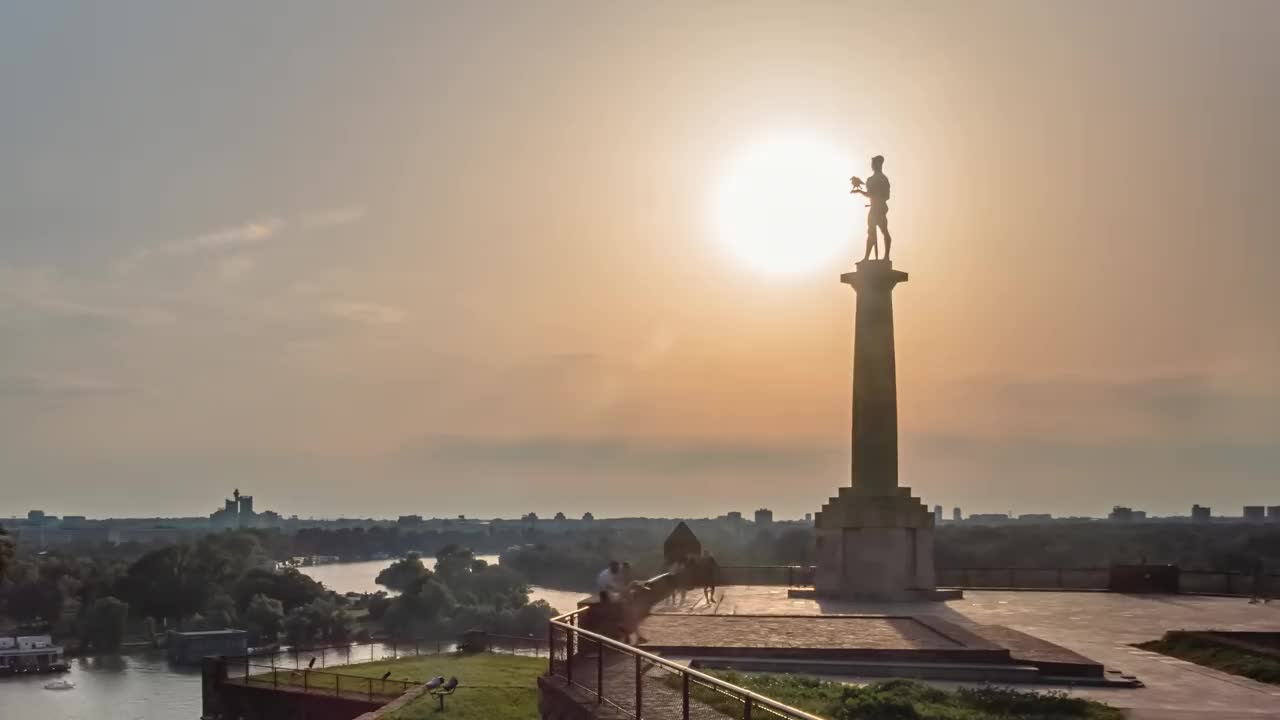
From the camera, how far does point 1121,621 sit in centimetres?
2559

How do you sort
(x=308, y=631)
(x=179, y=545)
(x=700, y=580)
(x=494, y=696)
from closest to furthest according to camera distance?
(x=700, y=580) → (x=494, y=696) → (x=308, y=631) → (x=179, y=545)

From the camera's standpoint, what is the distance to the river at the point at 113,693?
7375 centimetres

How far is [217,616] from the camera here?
109m

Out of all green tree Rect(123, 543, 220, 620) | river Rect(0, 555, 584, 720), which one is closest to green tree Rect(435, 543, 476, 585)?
green tree Rect(123, 543, 220, 620)

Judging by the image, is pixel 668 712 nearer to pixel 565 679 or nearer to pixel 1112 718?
pixel 565 679

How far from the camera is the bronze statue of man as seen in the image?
32.5 meters

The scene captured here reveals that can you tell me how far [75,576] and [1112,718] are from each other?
147 metres

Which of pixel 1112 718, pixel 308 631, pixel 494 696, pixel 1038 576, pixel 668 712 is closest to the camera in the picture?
pixel 668 712

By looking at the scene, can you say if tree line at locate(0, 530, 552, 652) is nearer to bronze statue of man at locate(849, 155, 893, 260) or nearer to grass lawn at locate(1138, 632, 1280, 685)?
bronze statue of man at locate(849, 155, 893, 260)

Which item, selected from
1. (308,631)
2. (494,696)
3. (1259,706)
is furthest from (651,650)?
(308,631)

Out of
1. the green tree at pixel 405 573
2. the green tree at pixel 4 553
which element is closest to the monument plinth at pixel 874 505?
the green tree at pixel 4 553

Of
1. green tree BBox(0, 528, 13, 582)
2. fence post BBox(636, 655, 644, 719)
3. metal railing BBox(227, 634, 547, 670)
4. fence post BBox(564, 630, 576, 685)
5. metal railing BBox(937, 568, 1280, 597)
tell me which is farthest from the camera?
metal railing BBox(227, 634, 547, 670)

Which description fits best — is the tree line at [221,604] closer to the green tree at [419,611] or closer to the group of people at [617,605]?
the green tree at [419,611]

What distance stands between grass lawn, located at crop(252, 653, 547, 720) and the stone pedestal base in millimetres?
8260
